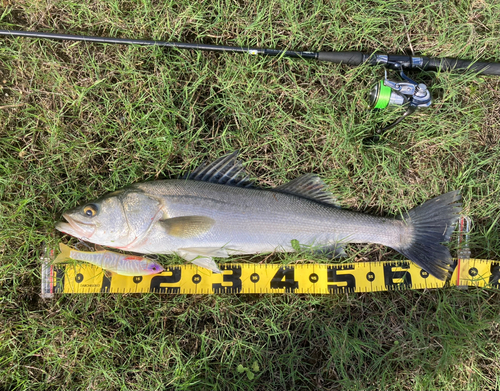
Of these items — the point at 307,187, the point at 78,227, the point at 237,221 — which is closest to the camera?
the point at 78,227

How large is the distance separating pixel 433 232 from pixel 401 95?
1.33 metres

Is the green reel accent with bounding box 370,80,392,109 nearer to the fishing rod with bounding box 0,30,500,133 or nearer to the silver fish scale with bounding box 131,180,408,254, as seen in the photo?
the fishing rod with bounding box 0,30,500,133

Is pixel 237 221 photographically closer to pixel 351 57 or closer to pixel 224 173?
pixel 224 173

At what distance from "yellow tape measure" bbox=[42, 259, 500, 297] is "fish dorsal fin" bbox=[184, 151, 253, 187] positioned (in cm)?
83

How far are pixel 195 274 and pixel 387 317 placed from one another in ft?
6.45

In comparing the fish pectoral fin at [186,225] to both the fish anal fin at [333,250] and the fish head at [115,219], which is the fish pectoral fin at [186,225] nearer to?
the fish head at [115,219]

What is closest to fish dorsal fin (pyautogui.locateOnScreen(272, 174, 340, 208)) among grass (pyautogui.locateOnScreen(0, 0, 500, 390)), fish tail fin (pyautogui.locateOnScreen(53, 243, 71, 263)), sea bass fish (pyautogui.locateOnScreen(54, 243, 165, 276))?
grass (pyautogui.locateOnScreen(0, 0, 500, 390))

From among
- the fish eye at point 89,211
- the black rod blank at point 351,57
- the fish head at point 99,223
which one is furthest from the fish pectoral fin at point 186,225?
the black rod blank at point 351,57

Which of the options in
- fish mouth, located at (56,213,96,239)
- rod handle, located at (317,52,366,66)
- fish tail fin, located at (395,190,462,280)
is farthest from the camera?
rod handle, located at (317,52,366,66)

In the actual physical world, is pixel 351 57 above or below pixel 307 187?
above

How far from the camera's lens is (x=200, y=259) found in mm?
2766

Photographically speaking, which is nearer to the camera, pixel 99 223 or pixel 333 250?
pixel 99 223

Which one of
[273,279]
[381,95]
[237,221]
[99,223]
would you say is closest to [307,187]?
[237,221]

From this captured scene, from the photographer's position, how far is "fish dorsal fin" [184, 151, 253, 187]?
2.80 metres
